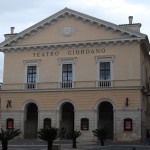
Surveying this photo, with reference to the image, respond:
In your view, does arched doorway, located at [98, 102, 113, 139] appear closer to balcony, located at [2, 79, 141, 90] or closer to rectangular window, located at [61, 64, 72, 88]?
balcony, located at [2, 79, 141, 90]

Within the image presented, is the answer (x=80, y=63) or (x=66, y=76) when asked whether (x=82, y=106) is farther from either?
(x=80, y=63)

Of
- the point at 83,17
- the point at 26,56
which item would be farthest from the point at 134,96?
the point at 26,56

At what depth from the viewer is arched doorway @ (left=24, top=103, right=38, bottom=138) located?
140 feet

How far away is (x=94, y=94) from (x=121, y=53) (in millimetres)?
5096

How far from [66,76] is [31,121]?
7.33 m

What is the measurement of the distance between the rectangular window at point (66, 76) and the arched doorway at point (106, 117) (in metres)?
4.42

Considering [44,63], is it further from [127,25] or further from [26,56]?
[127,25]

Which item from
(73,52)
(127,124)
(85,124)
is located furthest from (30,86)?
(127,124)

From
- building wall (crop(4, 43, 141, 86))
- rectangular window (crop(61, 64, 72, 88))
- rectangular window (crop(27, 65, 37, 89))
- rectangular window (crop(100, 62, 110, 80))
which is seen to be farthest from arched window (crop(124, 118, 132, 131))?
rectangular window (crop(27, 65, 37, 89))

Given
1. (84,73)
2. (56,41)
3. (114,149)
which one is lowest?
(114,149)

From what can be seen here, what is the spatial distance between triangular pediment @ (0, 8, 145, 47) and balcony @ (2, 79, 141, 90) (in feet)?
14.9

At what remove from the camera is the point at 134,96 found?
124ft

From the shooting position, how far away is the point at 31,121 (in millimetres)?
43969

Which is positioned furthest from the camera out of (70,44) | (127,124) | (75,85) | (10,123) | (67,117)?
(67,117)
